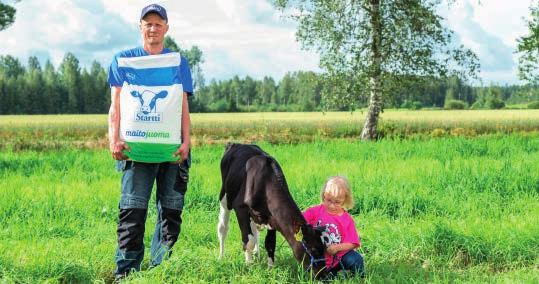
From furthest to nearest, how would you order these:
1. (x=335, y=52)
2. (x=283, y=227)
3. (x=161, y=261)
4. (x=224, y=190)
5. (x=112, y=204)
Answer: (x=335, y=52) < (x=112, y=204) < (x=224, y=190) < (x=161, y=261) < (x=283, y=227)

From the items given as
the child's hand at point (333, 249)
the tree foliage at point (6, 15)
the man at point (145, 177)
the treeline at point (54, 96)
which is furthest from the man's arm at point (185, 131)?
the treeline at point (54, 96)

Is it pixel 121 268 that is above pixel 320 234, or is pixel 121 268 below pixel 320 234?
below

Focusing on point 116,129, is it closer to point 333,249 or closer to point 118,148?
point 118,148

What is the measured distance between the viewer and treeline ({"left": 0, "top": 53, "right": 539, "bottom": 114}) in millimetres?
24500

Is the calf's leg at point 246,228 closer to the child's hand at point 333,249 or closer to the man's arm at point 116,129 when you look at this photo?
the child's hand at point 333,249

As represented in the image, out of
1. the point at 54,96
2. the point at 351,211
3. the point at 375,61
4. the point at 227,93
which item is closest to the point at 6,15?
the point at 375,61

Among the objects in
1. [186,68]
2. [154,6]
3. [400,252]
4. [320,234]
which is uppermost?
[154,6]

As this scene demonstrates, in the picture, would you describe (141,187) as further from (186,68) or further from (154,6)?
(154,6)

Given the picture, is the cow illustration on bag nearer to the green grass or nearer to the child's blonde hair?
the green grass

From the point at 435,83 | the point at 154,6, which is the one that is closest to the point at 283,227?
the point at 154,6

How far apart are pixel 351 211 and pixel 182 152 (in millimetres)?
4382

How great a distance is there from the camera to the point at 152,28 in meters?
5.36

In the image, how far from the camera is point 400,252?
6844mm

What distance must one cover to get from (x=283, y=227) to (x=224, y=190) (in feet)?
4.62
